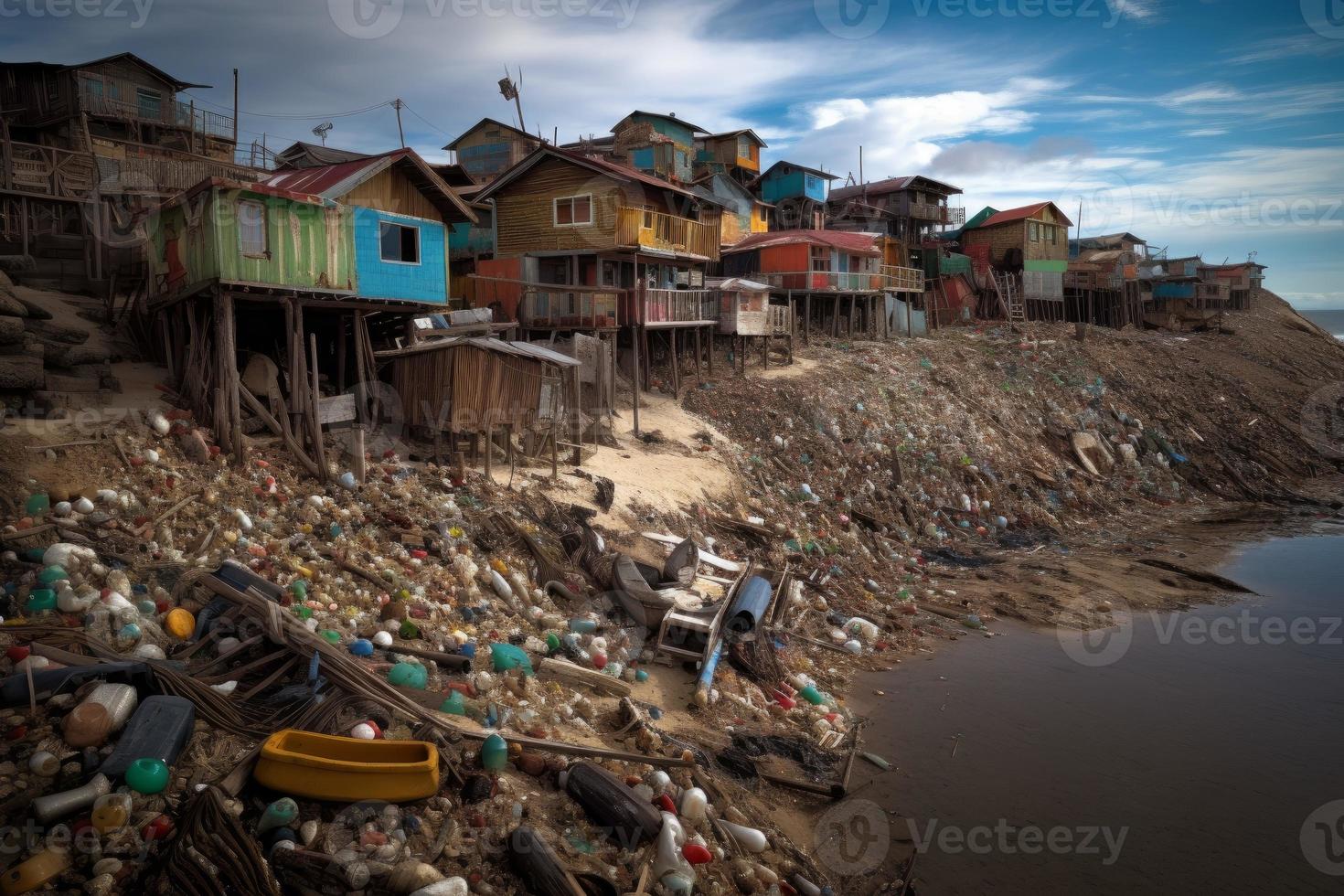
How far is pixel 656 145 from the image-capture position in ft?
110

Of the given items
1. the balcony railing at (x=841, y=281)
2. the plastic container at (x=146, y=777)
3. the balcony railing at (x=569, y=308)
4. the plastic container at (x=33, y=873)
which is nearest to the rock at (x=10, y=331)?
the plastic container at (x=146, y=777)

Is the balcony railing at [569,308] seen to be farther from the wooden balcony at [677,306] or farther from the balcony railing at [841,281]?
the balcony railing at [841,281]

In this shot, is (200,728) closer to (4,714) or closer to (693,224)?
(4,714)

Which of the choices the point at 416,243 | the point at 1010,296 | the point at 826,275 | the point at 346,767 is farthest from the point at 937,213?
the point at 346,767

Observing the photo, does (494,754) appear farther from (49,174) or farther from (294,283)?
(49,174)

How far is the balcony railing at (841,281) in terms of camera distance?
31.7 meters

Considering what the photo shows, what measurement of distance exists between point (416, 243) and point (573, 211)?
8.34 metres

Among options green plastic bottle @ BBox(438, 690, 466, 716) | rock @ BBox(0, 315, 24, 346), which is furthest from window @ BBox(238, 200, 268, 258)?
green plastic bottle @ BBox(438, 690, 466, 716)

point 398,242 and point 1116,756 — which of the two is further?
point 398,242

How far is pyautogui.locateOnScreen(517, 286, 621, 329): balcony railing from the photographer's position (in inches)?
862

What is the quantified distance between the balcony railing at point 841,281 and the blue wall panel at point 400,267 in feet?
55.1

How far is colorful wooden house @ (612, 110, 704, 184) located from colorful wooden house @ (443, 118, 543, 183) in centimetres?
398

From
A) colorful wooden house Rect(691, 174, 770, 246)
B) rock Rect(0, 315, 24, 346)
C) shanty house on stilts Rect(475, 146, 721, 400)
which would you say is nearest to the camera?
rock Rect(0, 315, 24, 346)

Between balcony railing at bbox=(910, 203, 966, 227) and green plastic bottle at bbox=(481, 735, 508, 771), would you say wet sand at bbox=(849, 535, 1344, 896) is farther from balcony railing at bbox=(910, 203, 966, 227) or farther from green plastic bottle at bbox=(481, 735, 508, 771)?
balcony railing at bbox=(910, 203, 966, 227)
